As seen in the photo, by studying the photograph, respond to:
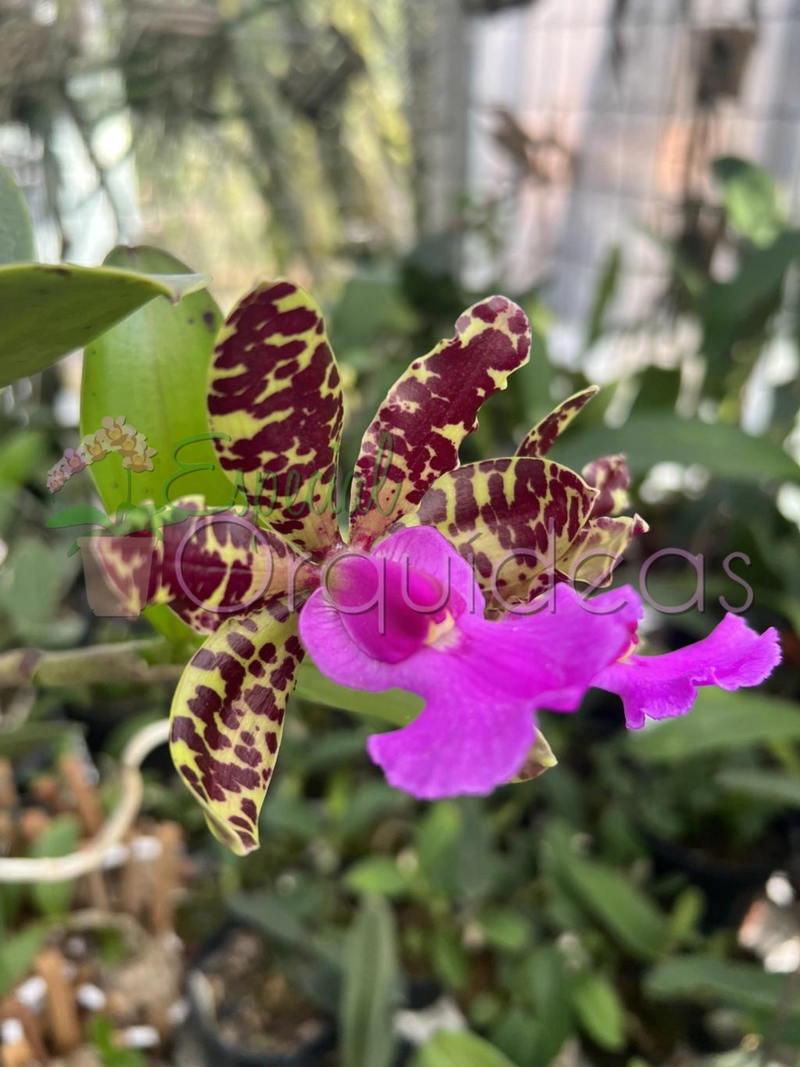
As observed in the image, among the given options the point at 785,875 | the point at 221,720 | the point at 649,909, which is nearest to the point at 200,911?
the point at 649,909

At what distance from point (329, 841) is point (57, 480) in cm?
82

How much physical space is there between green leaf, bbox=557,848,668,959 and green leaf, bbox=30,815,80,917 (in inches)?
20.4

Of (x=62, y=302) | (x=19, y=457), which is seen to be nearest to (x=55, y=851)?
(x=19, y=457)

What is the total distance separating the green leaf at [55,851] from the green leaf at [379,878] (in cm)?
30

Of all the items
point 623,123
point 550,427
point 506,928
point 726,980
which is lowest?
point 506,928

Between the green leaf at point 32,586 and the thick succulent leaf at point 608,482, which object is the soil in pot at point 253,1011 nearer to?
the green leaf at point 32,586

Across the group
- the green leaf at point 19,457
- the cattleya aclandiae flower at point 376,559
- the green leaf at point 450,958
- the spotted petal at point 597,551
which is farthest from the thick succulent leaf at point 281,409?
the green leaf at point 19,457

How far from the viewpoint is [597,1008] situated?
32.6 inches

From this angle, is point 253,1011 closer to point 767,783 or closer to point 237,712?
point 767,783

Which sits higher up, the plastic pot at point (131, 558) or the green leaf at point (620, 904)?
the plastic pot at point (131, 558)

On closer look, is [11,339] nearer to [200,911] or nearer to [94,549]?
[94,549]

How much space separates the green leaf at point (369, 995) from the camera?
2.48ft

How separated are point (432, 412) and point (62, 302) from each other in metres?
0.15

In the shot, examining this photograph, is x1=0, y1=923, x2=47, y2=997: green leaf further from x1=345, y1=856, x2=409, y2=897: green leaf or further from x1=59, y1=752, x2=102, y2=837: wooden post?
x1=345, y1=856, x2=409, y2=897: green leaf
